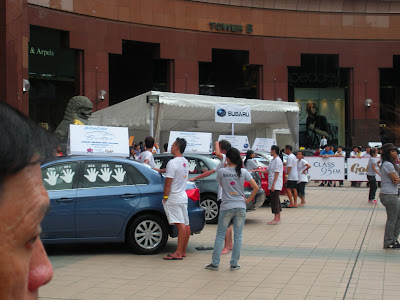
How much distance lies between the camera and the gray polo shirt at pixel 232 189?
852cm

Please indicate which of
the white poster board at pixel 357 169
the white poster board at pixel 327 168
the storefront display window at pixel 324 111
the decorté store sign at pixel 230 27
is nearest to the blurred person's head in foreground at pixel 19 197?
the white poster board at pixel 327 168

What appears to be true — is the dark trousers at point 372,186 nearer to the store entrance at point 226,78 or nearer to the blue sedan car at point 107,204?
the blue sedan car at point 107,204

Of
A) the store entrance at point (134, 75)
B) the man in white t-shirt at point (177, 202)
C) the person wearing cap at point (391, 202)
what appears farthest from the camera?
the store entrance at point (134, 75)

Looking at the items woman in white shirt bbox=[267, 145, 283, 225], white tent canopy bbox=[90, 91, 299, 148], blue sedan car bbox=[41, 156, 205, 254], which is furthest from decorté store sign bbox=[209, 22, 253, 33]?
blue sedan car bbox=[41, 156, 205, 254]

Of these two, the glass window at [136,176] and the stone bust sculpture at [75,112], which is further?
the stone bust sculpture at [75,112]

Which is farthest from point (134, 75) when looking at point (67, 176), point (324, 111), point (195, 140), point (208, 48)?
point (67, 176)

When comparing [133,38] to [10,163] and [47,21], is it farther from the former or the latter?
[10,163]

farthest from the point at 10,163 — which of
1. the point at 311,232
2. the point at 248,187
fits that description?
the point at 248,187

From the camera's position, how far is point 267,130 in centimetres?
2456

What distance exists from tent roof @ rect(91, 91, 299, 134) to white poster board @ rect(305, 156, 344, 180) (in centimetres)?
250

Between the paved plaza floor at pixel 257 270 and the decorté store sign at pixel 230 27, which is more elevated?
the decorté store sign at pixel 230 27

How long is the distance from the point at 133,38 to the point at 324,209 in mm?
18905

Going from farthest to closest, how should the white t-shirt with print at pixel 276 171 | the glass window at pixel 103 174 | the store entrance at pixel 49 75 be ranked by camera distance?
the store entrance at pixel 49 75 < the white t-shirt with print at pixel 276 171 < the glass window at pixel 103 174

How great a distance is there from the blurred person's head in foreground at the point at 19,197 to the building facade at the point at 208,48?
27.7 m
